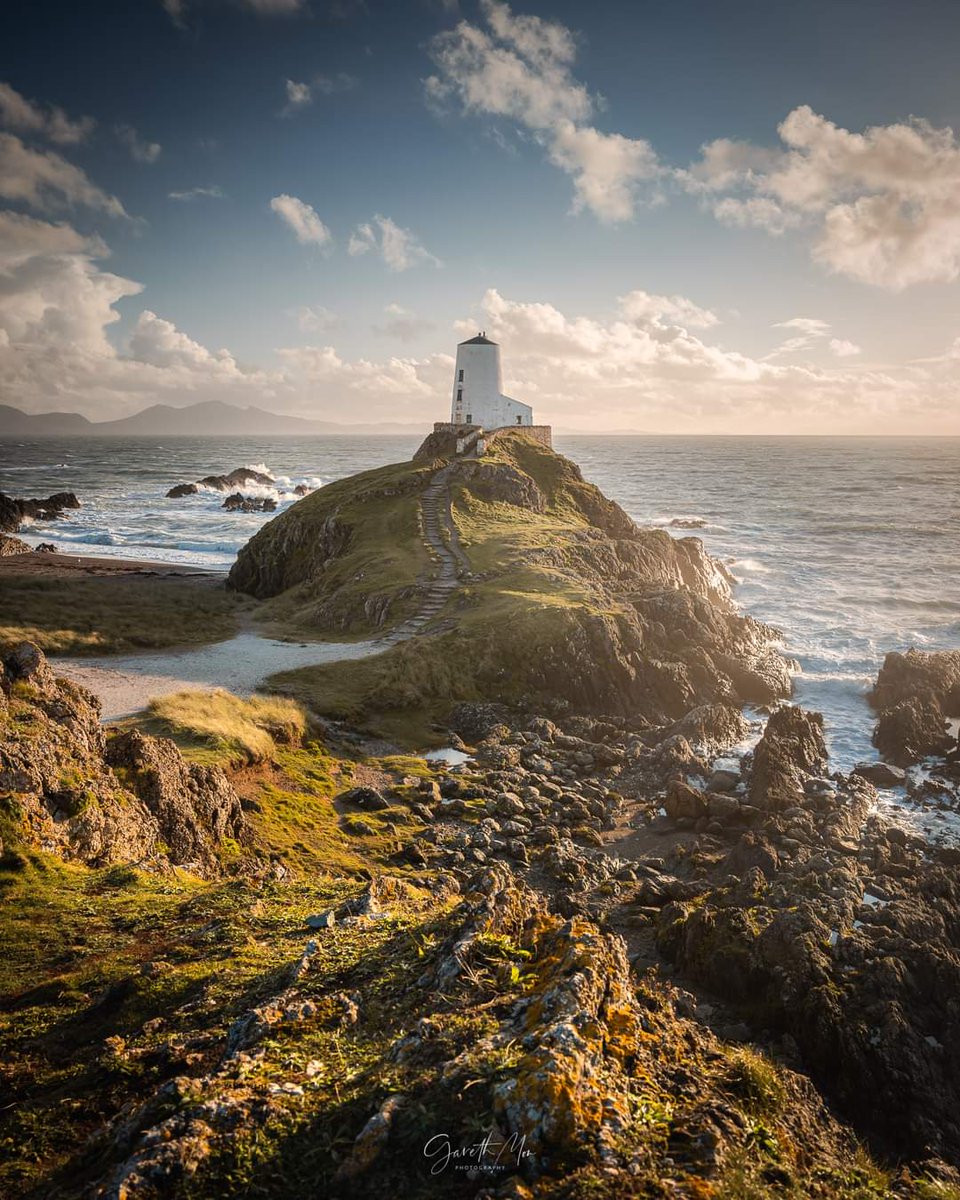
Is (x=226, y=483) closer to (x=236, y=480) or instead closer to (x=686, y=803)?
(x=236, y=480)

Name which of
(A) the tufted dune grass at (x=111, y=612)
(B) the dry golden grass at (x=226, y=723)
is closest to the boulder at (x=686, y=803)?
(B) the dry golden grass at (x=226, y=723)

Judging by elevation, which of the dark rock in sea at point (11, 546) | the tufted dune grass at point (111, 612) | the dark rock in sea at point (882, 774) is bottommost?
the dark rock in sea at point (882, 774)

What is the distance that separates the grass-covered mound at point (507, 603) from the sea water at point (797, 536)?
4.77m

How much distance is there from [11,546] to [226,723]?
2186 inches

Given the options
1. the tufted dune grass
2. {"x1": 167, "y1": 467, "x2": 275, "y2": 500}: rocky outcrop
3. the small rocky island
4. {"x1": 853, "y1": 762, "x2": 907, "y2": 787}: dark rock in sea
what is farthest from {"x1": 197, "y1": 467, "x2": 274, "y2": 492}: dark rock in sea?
{"x1": 853, "y1": 762, "x2": 907, "y2": 787}: dark rock in sea

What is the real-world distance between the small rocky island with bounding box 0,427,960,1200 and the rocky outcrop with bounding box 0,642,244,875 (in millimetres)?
85

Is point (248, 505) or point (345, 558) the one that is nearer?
point (345, 558)

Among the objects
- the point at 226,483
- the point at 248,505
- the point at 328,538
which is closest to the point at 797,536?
the point at 328,538

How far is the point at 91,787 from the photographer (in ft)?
45.0

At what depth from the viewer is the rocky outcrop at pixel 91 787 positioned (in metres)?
12.3

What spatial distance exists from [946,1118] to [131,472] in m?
167

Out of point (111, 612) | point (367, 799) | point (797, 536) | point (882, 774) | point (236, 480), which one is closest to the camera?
point (367, 799)

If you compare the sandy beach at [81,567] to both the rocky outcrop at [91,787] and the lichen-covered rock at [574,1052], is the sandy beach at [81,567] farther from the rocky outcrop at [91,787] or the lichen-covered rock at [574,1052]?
the lichen-covered rock at [574,1052]

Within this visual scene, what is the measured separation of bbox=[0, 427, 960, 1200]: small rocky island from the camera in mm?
5734
